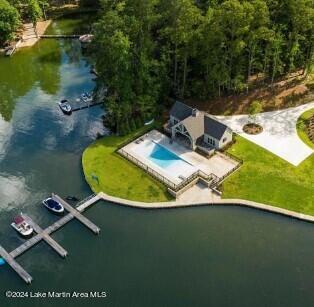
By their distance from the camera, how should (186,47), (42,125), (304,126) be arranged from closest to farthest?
(304,126) < (186,47) < (42,125)

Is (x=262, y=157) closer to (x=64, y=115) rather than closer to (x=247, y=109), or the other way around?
(x=247, y=109)

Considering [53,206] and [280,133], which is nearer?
[53,206]

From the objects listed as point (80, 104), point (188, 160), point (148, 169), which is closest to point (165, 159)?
point (188, 160)

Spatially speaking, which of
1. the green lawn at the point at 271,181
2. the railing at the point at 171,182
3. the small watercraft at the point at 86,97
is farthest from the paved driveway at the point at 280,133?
the small watercraft at the point at 86,97

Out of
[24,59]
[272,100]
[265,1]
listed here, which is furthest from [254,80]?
[24,59]

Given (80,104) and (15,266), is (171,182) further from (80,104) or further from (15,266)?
(80,104)
